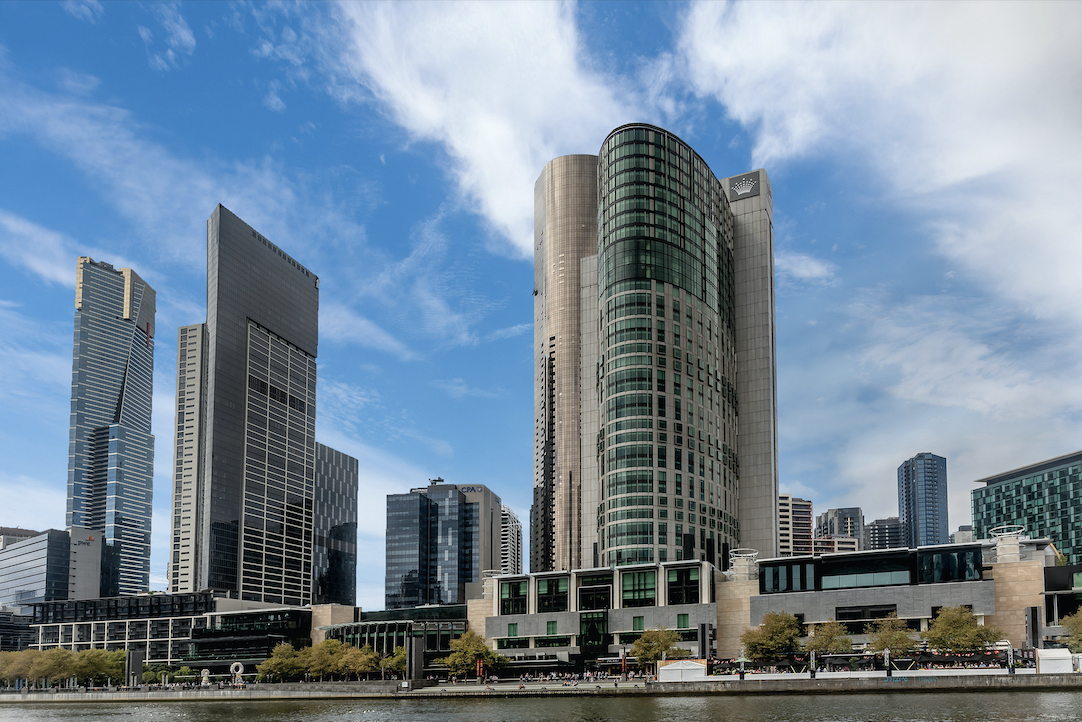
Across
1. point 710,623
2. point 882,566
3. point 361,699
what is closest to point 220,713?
point 361,699

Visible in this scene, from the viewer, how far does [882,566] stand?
169 meters

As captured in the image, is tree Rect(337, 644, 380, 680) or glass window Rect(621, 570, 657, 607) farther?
tree Rect(337, 644, 380, 680)

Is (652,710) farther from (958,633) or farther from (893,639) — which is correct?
(958,633)

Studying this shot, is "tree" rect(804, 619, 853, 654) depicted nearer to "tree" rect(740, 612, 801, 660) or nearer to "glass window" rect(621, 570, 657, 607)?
"tree" rect(740, 612, 801, 660)

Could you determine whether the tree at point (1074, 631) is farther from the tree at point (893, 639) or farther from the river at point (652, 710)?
the tree at point (893, 639)

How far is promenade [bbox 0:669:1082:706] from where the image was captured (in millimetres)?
126438

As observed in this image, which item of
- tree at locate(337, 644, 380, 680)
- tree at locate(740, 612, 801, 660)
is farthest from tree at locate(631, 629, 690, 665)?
tree at locate(337, 644, 380, 680)

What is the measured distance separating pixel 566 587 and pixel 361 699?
45.3 metres

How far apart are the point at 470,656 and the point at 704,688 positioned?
53.6m

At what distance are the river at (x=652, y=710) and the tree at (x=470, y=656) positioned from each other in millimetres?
17394

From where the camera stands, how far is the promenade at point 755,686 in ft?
415

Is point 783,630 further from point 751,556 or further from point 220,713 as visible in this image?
point 220,713

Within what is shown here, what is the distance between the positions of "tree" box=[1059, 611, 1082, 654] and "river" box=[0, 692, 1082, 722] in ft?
64.9

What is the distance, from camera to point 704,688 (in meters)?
145
